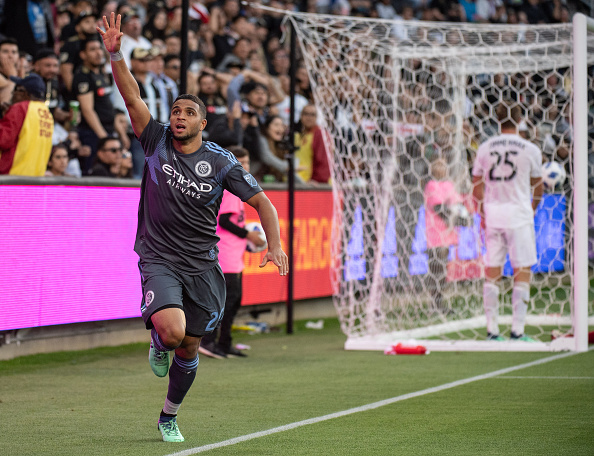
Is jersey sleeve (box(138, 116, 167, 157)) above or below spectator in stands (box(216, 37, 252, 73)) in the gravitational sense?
below

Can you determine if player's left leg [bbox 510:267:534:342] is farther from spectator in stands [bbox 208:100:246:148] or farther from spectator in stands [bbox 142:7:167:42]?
spectator in stands [bbox 142:7:167:42]

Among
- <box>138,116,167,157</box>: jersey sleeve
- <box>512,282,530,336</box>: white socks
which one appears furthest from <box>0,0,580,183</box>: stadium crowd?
<box>138,116,167,157</box>: jersey sleeve

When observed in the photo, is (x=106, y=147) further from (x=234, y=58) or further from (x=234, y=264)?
(x=234, y=58)

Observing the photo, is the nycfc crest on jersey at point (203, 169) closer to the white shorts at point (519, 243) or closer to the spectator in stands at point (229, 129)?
the spectator in stands at point (229, 129)

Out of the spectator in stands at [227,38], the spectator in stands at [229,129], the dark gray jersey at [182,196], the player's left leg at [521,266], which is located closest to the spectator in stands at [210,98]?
the spectator in stands at [229,129]

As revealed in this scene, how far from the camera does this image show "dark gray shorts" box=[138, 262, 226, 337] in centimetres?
570

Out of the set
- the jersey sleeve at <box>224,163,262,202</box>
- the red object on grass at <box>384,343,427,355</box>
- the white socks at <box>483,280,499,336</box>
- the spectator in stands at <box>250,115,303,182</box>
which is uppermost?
the spectator in stands at <box>250,115,303,182</box>

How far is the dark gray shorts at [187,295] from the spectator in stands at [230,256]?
12.5 ft

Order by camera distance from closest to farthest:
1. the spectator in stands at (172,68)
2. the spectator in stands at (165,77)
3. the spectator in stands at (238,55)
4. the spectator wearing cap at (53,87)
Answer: the spectator wearing cap at (53,87) < the spectator in stands at (165,77) < the spectator in stands at (172,68) < the spectator in stands at (238,55)

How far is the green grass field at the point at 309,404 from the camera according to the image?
5.80m

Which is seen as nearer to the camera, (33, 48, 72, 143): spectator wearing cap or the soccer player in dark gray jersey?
the soccer player in dark gray jersey

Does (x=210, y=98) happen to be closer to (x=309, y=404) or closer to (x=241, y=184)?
(x=309, y=404)

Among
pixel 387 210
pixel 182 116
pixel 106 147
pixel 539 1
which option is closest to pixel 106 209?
pixel 106 147

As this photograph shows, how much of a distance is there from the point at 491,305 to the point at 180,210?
228 inches
